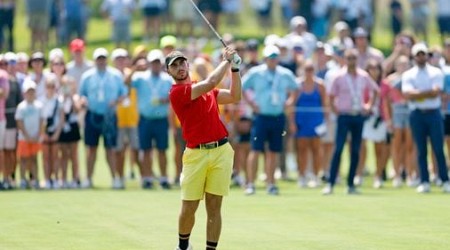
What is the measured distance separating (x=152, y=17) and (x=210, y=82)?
21.3 meters

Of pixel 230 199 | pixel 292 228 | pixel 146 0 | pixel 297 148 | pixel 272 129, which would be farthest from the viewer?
pixel 146 0

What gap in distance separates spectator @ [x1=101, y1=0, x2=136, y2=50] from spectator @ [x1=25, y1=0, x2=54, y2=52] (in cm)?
152

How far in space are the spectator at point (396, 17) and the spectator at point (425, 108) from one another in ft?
44.0

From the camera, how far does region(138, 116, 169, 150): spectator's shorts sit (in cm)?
Answer: 2339

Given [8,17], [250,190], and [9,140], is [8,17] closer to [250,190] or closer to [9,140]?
[9,140]

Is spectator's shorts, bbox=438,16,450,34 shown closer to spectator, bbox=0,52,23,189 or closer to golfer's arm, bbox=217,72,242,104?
spectator, bbox=0,52,23,189

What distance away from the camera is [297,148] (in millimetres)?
24172

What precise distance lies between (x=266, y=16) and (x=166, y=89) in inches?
538

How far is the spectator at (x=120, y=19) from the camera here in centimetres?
3266

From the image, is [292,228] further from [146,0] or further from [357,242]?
[146,0]

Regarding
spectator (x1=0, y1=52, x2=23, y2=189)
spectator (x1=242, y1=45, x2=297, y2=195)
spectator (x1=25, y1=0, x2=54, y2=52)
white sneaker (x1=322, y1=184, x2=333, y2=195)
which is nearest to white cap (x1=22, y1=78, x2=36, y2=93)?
spectator (x1=0, y1=52, x2=23, y2=189)

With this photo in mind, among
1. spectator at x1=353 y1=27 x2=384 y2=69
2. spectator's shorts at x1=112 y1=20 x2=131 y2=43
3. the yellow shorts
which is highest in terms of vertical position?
spectator's shorts at x1=112 y1=20 x2=131 y2=43

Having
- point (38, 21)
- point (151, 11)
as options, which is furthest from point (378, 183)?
point (38, 21)

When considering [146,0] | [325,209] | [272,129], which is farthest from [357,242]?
[146,0]
